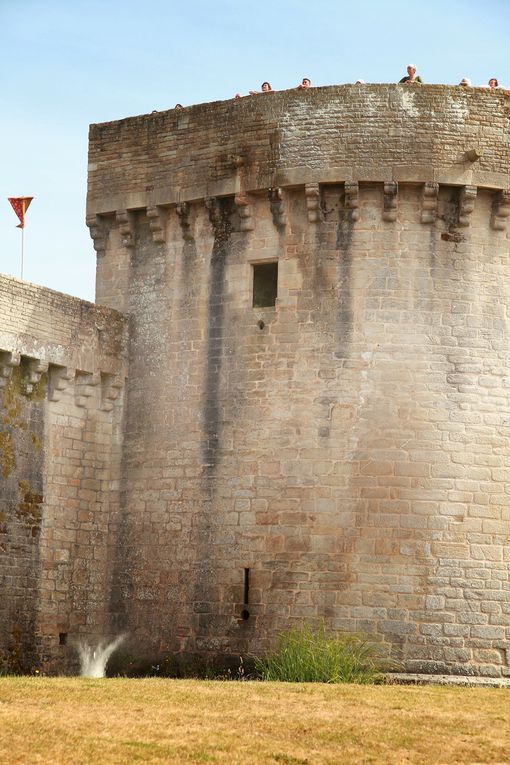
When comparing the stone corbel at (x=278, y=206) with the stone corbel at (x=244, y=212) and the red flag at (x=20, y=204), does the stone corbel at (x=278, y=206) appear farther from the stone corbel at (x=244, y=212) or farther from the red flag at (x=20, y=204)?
the red flag at (x=20, y=204)

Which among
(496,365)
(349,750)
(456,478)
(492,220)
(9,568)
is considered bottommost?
(349,750)

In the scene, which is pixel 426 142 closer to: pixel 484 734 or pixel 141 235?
pixel 141 235

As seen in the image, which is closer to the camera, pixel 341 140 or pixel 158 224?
pixel 341 140

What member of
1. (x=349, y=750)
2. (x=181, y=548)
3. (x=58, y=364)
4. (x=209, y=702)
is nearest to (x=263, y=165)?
(x=58, y=364)

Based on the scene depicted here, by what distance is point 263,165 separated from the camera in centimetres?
1628

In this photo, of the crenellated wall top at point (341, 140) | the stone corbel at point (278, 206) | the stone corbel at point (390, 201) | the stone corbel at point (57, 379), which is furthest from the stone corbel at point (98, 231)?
the stone corbel at point (390, 201)

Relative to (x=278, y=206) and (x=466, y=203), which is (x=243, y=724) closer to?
(x=278, y=206)

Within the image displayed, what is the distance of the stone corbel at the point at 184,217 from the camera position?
55.2ft

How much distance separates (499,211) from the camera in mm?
15930

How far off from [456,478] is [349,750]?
5369mm

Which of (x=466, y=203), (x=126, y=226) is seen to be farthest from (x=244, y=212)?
(x=466, y=203)

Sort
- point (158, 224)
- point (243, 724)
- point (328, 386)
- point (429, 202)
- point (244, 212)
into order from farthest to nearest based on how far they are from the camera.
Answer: point (158, 224) → point (244, 212) → point (429, 202) → point (328, 386) → point (243, 724)

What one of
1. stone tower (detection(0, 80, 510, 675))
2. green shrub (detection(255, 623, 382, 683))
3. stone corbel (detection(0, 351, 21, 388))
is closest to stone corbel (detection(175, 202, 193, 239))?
stone tower (detection(0, 80, 510, 675))

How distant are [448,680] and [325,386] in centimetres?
349
